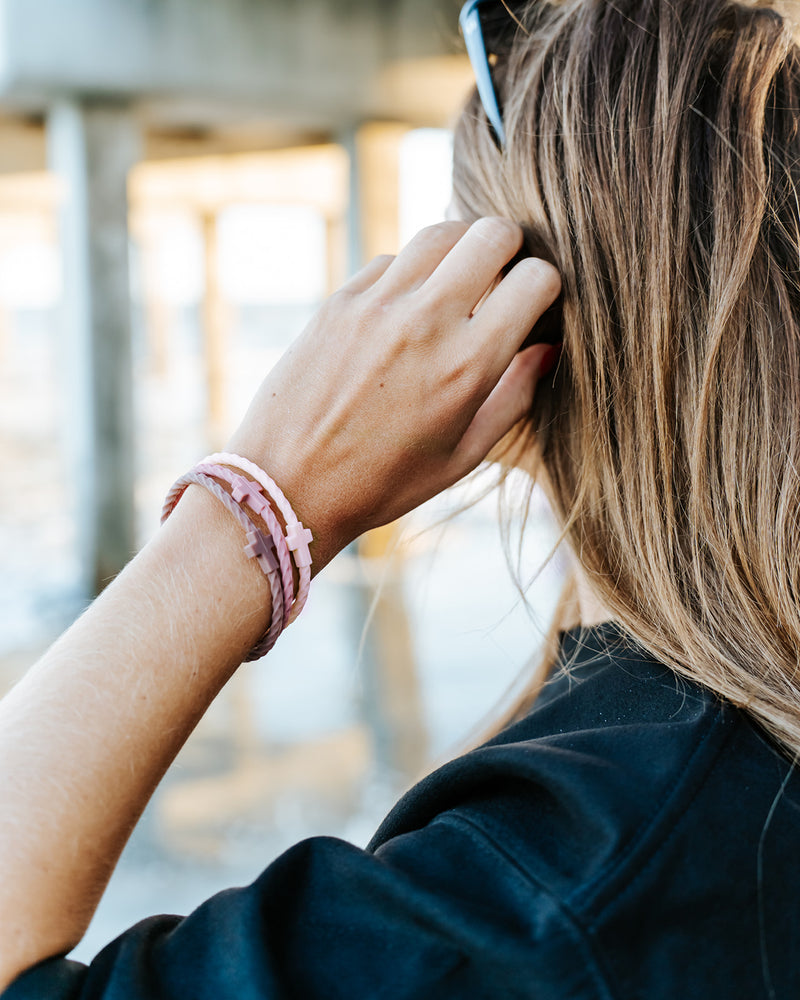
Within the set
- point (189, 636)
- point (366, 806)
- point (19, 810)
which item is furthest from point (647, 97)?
point (366, 806)

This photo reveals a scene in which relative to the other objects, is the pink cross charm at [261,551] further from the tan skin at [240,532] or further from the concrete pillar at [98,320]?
the concrete pillar at [98,320]

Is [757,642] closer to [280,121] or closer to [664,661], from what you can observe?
[664,661]

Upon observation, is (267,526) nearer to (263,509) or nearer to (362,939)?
(263,509)

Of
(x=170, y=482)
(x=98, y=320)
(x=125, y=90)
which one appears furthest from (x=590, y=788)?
(x=170, y=482)

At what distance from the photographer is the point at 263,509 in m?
0.88

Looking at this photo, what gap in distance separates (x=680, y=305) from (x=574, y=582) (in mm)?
417

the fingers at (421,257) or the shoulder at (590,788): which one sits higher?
the fingers at (421,257)

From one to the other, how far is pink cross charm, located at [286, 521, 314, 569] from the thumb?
0.72 feet

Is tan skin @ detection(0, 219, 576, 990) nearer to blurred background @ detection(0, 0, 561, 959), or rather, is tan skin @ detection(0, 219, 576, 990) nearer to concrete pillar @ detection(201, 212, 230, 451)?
blurred background @ detection(0, 0, 561, 959)

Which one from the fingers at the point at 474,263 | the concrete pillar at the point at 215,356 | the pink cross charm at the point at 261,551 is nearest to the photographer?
the pink cross charm at the point at 261,551

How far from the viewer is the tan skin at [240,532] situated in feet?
2.41

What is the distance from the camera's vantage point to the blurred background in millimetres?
3287

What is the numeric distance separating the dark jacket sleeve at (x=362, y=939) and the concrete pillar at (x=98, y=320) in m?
5.41

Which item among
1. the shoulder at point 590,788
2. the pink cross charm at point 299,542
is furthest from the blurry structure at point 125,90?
the shoulder at point 590,788
